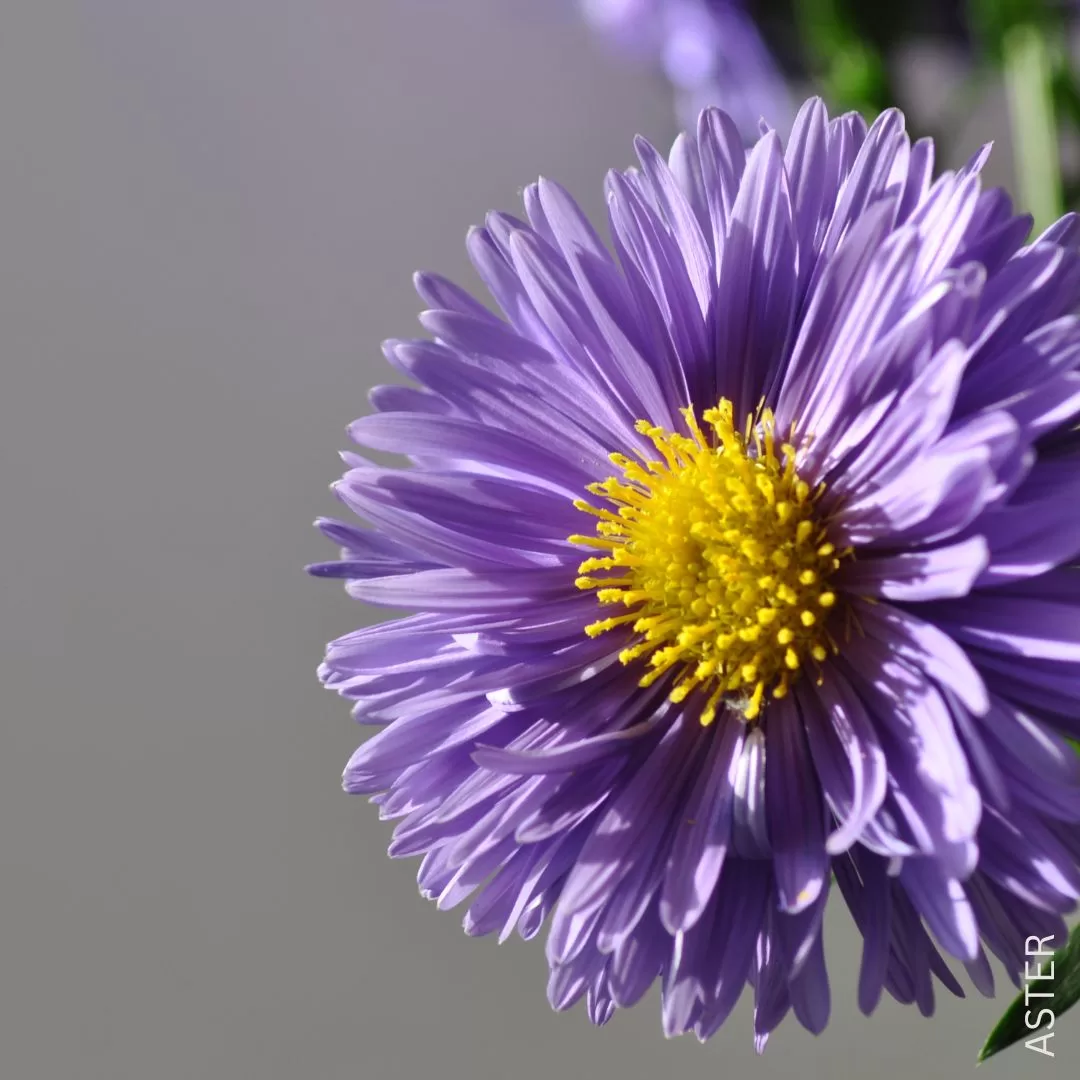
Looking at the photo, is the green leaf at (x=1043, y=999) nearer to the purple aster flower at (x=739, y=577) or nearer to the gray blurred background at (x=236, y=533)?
the purple aster flower at (x=739, y=577)

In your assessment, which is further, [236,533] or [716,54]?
[236,533]

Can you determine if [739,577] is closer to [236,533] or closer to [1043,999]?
[1043,999]

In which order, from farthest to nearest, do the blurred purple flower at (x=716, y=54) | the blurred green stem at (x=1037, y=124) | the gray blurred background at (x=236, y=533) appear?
the gray blurred background at (x=236, y=533)
the blurred purple flower at (x=716, y=54)
the blurred green stem at (x=1037, y=124)

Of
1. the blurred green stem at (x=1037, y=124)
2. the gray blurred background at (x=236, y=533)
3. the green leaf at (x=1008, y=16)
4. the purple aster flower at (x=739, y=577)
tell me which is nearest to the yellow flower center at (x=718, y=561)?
the purple aster flower at (x=739, y=577)

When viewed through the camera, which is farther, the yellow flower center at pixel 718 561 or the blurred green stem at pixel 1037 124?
the blurred green stem at pixel 1037 124

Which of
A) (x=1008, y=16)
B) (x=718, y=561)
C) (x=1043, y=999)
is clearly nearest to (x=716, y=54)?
(x=1008, y=16)

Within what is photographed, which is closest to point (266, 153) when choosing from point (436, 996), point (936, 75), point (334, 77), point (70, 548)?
point (334, 77)
